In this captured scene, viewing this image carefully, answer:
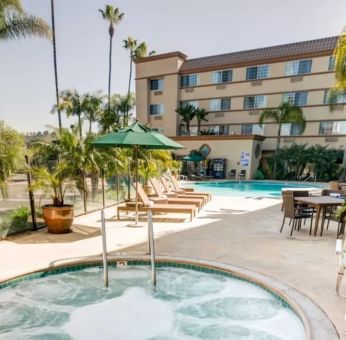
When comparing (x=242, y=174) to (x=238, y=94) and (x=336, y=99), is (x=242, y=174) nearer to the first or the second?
(x=238, y=94)

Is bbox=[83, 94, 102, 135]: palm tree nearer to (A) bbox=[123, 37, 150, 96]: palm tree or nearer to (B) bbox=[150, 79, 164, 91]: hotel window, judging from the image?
(A) bbox=[123, 37, 150, 96]: palm tree

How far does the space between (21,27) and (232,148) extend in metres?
19.2

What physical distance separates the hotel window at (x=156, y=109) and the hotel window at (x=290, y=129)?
14.3 meters

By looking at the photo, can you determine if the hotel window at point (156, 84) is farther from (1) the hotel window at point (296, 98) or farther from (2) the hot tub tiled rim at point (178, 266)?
(2) the hot tub tiled rim at point (178, 266)

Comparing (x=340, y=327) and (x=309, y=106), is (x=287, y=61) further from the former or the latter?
(x=340, y=327)

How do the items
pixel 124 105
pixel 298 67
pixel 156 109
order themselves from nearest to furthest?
pixel 298 67, pixel 156 109, pixel 124 105

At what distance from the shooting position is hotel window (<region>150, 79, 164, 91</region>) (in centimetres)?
3369

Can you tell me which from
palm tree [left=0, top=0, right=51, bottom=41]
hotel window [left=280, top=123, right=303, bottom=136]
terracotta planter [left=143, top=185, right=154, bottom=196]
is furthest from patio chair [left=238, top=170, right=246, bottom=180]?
palm tree [left=0, top=0, right=51, bottom=41]

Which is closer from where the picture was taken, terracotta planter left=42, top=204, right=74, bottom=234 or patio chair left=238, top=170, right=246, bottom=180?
terracotta planter left=42, top=204, right=74, bottom=234

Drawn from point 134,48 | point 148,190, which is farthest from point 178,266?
point 134,48

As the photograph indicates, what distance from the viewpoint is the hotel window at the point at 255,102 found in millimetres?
28828

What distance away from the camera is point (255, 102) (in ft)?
95.9

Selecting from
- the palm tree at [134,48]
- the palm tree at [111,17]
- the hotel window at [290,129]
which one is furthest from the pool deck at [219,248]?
the palm tree at [134,48]

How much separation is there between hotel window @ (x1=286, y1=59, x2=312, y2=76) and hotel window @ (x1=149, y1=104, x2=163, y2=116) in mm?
14633
